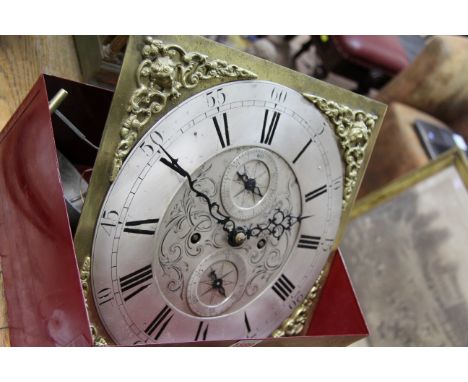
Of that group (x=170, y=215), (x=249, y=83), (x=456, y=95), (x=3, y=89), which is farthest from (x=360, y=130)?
(x=456, y=95)

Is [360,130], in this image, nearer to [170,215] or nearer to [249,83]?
[249,83]

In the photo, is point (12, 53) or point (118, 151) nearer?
point (118, 151)

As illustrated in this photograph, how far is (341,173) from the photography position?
900 mm

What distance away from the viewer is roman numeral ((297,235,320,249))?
35.1 inches

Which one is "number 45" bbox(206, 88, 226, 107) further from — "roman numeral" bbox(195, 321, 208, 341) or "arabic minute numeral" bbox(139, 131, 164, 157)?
"roman numeral" bbox(195, 321, 208, 341)

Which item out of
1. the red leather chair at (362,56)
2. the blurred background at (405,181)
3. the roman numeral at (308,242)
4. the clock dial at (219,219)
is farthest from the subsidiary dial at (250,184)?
the red leather chair at (362,56)

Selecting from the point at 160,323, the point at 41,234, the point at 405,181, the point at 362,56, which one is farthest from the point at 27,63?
the point at 362,56

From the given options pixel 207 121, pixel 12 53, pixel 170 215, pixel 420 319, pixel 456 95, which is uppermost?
pixel 12 53

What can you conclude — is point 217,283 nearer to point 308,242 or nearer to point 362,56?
point 308,242

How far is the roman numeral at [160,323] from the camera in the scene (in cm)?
73

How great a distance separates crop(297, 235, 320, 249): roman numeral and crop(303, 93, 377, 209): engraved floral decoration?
0.09 metres

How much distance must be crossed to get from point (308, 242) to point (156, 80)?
0.44 m

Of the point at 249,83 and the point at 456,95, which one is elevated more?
the point at 456,95

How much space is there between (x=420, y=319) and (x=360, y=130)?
70cm
